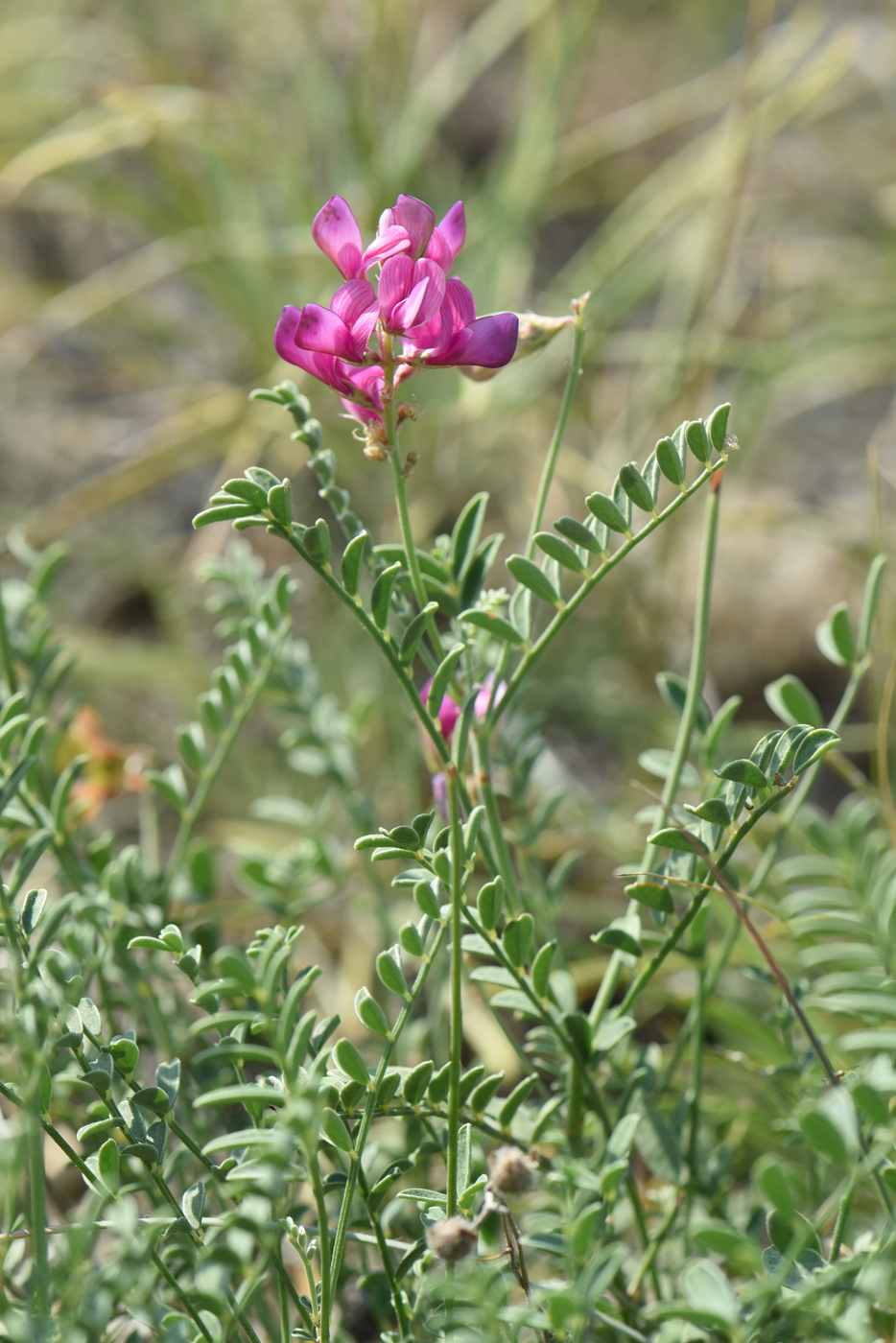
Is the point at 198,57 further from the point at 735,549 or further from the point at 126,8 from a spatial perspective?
the point at 735,549

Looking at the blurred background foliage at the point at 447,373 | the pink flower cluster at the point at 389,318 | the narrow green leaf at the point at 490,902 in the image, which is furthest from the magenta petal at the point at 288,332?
the blurred background foliage at the point at 447,373

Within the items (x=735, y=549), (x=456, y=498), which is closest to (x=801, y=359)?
(x=735, y=549)

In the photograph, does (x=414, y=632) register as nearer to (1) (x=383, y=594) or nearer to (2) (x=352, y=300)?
(1) (x=383, y=594)

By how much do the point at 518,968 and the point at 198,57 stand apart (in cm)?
263

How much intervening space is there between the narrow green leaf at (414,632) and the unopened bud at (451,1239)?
0.65 ft

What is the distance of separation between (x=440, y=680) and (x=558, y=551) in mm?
74

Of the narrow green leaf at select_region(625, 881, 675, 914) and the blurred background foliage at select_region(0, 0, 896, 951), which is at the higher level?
the blurred background foliage at select_region(0, 0, 896, 951)

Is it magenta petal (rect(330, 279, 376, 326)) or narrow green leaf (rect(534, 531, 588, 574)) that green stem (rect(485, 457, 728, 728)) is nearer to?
narrow green leaf (rect(534, 531, 588, 574))

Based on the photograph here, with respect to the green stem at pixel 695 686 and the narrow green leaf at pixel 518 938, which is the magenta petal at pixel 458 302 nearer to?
the green stem at pixel 695 686

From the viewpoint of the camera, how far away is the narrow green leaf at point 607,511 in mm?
423

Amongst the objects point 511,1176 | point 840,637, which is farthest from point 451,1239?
point 840,637

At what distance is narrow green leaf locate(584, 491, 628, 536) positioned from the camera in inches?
16.7

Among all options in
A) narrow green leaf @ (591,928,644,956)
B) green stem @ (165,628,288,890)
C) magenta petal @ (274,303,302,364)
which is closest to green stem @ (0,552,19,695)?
green stem @ (165,628,288,890)

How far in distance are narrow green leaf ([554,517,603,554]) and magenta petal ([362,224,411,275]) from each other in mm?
120
